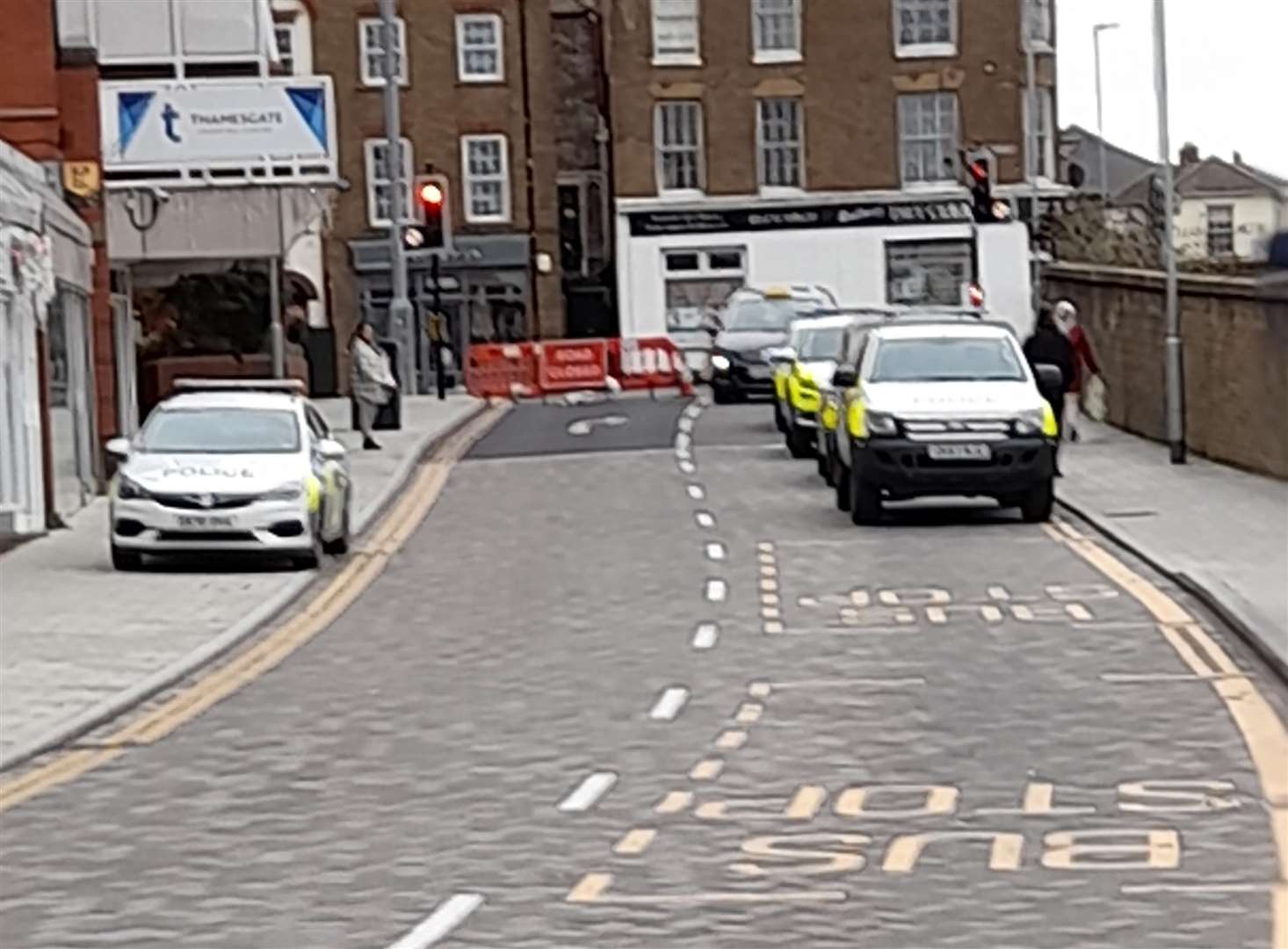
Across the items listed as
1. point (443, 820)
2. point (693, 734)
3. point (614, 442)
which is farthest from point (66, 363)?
point (443, 820)

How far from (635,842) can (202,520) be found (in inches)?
572

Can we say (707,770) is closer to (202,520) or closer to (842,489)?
(202,520)

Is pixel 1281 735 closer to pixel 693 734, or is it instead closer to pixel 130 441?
pixel 693 734

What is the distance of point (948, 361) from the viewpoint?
1173 inches

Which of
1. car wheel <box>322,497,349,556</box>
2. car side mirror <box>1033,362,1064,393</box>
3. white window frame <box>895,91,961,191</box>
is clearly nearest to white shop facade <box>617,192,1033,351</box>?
white window frame <box>895,91,961,191</box>

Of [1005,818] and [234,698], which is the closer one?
[1005,818]

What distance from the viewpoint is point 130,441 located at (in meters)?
28.1

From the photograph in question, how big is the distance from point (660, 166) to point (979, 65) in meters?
8.01

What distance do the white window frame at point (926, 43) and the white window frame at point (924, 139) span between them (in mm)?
950

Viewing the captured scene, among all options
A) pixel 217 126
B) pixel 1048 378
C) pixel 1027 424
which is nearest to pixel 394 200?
pixel 217 126

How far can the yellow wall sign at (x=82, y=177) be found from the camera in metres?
35.2

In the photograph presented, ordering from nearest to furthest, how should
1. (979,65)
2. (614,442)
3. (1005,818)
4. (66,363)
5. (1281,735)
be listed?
(1005,818) < (1281,735) < (66,363) < (614,442) < (979,65)

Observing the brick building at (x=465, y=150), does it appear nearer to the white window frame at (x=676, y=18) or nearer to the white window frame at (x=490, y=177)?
the white window frame at (x=490, y=177)

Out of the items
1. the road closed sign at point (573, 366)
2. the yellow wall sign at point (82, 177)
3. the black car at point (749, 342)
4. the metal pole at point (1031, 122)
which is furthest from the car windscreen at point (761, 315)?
the yellow wall sign at point (82, 177)
